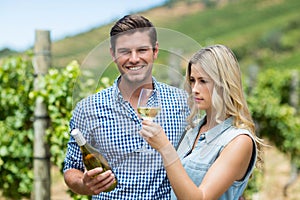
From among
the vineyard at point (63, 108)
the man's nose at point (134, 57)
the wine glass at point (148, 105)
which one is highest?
the man's nose at point (134, 57)

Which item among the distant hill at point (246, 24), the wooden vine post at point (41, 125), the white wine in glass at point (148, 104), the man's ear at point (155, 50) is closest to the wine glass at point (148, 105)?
the white wine in glass at point (148, 104)

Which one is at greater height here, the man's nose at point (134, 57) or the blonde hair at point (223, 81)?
the man's nose at point (134, 57)

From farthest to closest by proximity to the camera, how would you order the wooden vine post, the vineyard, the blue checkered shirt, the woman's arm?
the wooden vine post
the vineyard
the blue checkered shirt
the woman's arm

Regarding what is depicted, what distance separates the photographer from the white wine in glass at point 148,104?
1771mm

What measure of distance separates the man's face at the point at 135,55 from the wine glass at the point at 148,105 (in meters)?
0.06

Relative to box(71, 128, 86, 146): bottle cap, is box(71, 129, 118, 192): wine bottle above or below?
below

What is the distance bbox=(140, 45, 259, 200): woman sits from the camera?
5.68 feet

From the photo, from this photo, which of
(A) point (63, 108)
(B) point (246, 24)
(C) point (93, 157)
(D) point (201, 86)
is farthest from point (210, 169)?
(B) point (246, 24)

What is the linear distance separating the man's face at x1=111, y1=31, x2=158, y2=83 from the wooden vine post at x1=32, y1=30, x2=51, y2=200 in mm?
2446

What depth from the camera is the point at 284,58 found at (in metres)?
32.2

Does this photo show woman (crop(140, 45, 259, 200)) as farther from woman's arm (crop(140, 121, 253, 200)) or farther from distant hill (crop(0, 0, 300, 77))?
distant hill (crop(0, 0, 300, 77))

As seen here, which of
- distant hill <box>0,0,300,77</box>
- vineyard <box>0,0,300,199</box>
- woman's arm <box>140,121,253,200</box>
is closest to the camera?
woman's arm <box>140,121,253,200</box>

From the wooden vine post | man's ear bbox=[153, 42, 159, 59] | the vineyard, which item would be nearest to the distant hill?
the vineyard

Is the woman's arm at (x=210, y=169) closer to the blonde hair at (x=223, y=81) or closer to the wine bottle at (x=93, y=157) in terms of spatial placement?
the blonde hair at (x=223, y=81)
